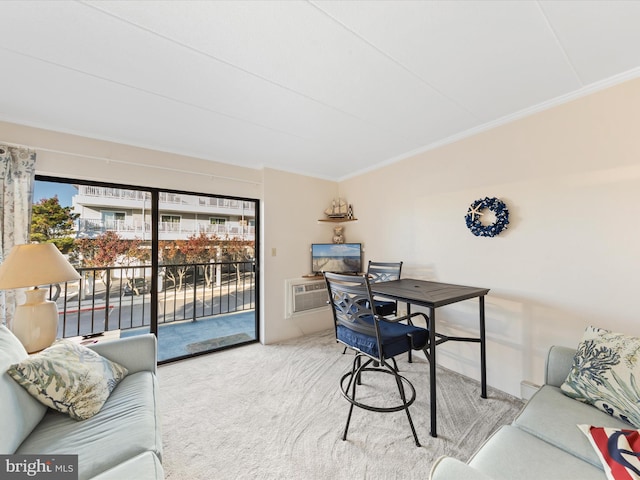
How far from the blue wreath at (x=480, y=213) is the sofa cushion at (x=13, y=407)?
122 inches

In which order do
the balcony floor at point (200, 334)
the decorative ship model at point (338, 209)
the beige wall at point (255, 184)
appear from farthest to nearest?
1. the decorative ship model at point (338, 209)
2. the balcony floor at point (200, 334)
3. the beige wall at point (255, 184)

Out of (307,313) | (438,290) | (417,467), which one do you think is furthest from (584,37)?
(307,313)

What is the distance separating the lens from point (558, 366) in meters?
1.48

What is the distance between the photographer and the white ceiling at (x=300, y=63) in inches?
46.6

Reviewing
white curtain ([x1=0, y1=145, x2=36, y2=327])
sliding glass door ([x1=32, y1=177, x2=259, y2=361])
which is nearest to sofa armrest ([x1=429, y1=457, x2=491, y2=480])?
sliding glass door ([x1=32, y1=177, x2=259, y2=361])

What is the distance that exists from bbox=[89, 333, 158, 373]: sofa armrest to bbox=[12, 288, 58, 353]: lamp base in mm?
306

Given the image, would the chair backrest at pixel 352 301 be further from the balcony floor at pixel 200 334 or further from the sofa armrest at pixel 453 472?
the balcony floor at pixel 200 334

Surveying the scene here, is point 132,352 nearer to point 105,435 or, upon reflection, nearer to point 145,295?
point 105,435

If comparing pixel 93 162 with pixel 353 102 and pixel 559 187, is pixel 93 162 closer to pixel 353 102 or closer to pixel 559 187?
pixel 353 102

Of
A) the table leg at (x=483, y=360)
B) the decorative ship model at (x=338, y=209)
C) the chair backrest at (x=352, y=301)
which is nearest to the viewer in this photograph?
the chair backrest at (x=352, y=301)

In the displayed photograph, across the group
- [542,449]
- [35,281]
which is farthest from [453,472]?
[35,281]

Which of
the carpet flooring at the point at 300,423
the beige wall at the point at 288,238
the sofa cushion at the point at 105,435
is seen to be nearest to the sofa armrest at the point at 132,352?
the sofa cushion at the point at 105,435

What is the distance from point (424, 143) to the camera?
271 centimetres

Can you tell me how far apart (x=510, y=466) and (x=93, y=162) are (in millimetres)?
3658
